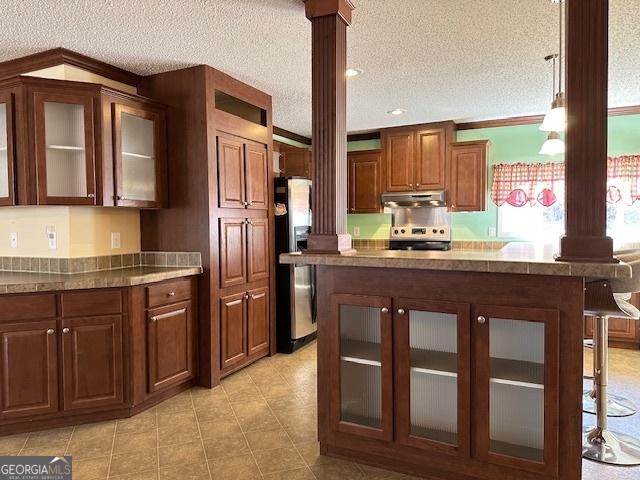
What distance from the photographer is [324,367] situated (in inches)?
89.4

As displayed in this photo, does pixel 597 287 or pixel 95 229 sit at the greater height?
pixel 95 229

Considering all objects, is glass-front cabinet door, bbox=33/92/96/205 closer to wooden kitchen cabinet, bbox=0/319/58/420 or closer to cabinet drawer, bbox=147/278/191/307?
cabinet drawer, bbox=147/278/191/307

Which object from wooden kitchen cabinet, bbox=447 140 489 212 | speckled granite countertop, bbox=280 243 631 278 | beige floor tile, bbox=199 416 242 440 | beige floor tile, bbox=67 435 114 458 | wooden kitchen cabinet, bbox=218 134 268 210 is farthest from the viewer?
wooden kitchen cabinet, bbox=447 140 489 212

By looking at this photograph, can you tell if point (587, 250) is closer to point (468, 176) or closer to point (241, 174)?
point (241, 174)

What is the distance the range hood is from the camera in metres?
4.97

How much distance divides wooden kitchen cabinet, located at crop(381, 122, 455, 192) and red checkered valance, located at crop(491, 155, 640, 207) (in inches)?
25.1

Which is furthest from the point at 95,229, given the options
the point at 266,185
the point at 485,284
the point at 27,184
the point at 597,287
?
the point at 597,287

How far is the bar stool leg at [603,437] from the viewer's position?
7.45 ft

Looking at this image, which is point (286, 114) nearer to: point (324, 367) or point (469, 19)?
point (469, 19)

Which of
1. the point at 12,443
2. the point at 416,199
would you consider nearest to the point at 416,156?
the point at 416,199

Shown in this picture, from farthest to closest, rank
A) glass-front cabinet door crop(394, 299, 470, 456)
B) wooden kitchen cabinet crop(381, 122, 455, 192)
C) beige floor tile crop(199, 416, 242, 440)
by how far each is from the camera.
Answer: wooden kitchen cabinet crop(381, 122, 455, 192)
beige floor tile crop(199, 416, 242, 440)
glass-front cabinet door crop(394, 299, 470, 456)

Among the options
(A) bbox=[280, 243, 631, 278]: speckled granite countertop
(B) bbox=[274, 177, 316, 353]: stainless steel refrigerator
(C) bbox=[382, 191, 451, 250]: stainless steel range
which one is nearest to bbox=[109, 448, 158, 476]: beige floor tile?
(A) bbox=[280, 243, 631, 278]: speckled granite countertop

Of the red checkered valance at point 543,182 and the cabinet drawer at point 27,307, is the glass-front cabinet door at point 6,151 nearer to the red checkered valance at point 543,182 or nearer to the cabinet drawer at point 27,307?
the cabinet drawer at point 27,307

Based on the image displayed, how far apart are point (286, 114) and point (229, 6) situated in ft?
7.71
